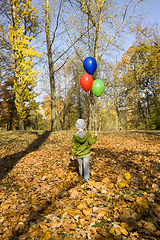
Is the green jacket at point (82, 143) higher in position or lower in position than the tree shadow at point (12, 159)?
higher

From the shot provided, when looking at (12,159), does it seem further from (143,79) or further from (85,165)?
(143,79)

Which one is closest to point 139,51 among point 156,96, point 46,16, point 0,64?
point 156,96

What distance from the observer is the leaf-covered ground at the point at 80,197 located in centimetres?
268

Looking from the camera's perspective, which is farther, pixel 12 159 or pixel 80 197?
pixel 12 159

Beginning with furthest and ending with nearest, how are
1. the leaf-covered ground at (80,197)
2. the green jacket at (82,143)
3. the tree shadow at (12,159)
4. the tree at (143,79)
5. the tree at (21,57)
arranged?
the tree at (143,79)
the tree at (21,57)
the tree shadow at (12,159)
the green jacket at (82,143)
the leaf-covered ground at (80,197)

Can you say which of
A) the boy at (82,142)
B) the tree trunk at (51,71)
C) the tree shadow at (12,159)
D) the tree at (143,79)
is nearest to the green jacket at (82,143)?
the boy at (82,142)

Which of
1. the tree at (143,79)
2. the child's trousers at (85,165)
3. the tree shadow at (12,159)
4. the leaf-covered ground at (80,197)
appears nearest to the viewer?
the leaf-covered ground at (80,197)

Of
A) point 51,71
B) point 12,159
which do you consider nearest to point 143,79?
point 51,71

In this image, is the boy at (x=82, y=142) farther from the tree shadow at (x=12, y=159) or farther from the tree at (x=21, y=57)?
the tree at (x=21, y=57)

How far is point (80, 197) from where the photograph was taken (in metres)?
3.74

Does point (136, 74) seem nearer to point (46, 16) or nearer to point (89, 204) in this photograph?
point (46, 16)

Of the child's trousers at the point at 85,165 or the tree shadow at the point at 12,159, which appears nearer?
the child's trousers at the point at 85,165

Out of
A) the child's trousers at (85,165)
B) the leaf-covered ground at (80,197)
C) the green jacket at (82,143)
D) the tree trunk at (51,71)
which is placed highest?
the tree trunk at (51,71)

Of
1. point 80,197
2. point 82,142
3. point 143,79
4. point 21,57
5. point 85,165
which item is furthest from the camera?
point 143,79
